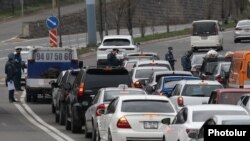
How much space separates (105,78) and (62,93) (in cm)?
295

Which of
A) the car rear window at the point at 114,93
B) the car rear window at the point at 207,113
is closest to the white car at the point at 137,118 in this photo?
the car rear window at the point at 114,93

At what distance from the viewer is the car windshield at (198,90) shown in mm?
26359

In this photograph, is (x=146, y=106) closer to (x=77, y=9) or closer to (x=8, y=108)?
(x=8, y=108)

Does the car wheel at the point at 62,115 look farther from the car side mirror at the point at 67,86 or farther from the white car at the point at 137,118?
the white car at the point at 137,118

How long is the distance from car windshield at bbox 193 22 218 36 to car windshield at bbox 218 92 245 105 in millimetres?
40260

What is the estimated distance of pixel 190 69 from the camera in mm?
43094

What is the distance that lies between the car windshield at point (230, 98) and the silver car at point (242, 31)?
143 ft

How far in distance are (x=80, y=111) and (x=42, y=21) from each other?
56.0 m

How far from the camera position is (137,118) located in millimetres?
20891

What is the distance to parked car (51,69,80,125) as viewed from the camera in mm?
28984

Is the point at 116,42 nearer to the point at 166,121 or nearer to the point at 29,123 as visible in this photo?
the point at 29,123

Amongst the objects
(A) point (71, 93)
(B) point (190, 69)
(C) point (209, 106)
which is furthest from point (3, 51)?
(C) point (209, 106)

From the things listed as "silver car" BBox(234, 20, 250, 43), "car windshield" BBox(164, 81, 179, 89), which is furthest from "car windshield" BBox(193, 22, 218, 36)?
"car windshield" BBox(164, 81, 179, 89)

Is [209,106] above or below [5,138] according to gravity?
above
